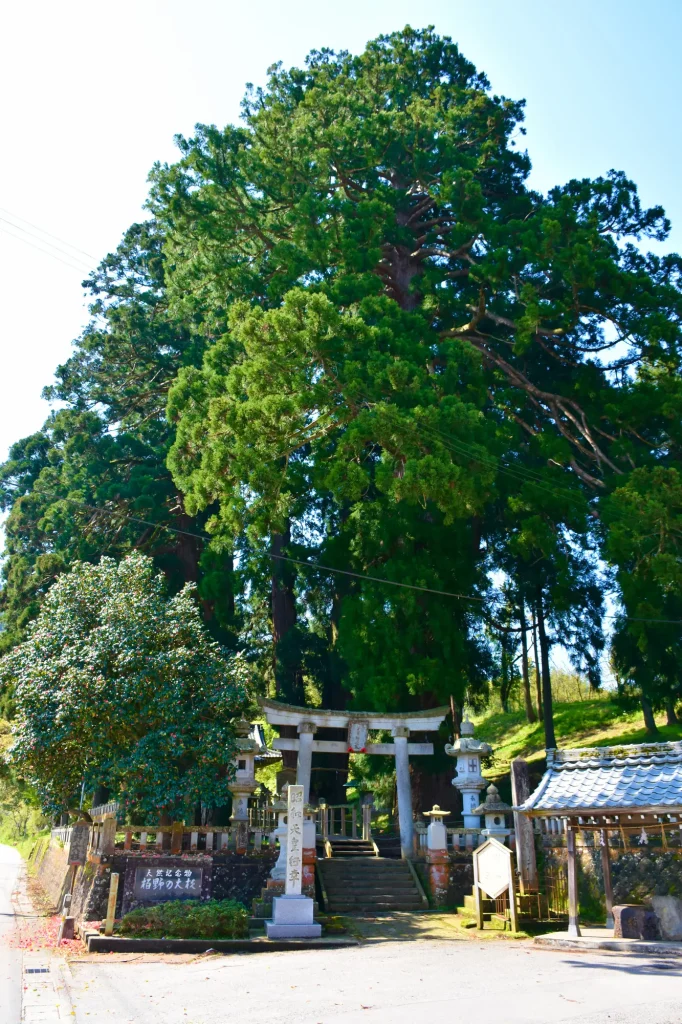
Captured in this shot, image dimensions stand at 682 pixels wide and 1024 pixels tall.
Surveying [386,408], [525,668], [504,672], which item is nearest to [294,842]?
[386,408]

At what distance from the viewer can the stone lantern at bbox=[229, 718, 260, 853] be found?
549 inches

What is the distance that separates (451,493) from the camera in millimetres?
14516

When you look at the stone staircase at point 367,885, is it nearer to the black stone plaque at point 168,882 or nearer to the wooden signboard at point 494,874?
the wooden signboard at point 494,874

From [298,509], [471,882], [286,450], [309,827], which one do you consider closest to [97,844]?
[309,827]

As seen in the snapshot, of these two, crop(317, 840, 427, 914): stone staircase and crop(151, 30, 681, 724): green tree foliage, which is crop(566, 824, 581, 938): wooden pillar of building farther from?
crop(151, 30, 681, 724): green tree foliage

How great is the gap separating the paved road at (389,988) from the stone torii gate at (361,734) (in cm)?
602

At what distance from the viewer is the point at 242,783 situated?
563 inches

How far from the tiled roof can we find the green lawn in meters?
10.6

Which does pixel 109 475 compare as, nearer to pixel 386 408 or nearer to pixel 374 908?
pixel 386 408

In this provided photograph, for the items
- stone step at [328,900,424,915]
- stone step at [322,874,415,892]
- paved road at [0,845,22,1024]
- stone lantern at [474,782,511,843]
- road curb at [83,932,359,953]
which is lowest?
paved road at [0,845,22,1024]

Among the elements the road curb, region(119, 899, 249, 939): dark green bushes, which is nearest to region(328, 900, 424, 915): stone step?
region(119, 899, 249, 939): dark green bushes

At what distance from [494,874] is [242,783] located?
183 inches

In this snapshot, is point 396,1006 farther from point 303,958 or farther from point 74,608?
point 74,608


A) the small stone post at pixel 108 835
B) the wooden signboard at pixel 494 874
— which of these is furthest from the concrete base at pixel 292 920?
the small stone post at pixel 108 835
